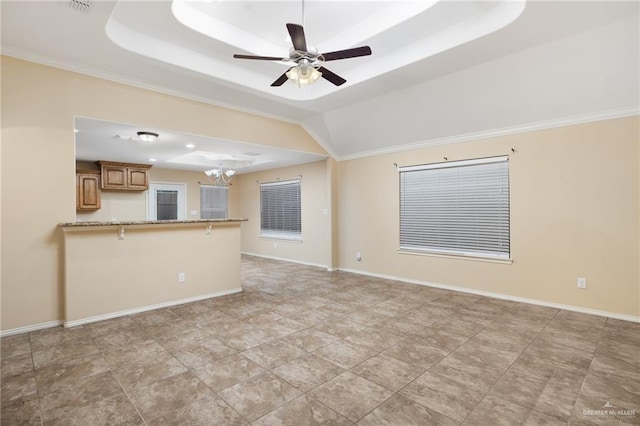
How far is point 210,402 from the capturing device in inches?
80.9

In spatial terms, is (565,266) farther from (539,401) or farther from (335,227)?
(335,227)

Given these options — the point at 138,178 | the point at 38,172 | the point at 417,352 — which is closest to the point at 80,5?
the point at 38,172

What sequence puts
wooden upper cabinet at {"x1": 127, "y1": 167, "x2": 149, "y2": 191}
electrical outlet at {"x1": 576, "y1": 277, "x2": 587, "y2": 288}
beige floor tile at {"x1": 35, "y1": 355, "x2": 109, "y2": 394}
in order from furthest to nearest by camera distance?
1. wooden upper cabinet at {"x1": 127, "y1": 167, "x2": 149, "y2": 191}
2. electrical outlet at {"x1": 576, "y1": 277, "x2": 587, "y2": 288}
3. beige floor tile at {"x1": 35, "y1": 355, "x2": 109, "y2": 394}

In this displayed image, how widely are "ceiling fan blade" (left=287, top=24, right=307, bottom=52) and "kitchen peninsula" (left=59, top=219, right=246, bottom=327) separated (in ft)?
Answer: 9.09

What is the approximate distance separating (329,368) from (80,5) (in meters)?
3.53

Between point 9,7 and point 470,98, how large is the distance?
15.7 feet

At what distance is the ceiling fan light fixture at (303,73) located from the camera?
273cm

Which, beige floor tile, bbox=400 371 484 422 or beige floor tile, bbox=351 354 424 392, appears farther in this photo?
beige floor tile, bbox=351 354 424 392

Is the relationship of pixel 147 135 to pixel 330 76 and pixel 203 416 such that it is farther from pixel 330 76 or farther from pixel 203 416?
pixel 203 416

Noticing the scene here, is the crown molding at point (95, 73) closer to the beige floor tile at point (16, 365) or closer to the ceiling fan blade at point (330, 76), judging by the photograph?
the ceiling fan blade at point (330, 76)

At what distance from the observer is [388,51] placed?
378 cm

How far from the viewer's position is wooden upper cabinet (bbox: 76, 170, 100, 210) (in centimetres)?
637

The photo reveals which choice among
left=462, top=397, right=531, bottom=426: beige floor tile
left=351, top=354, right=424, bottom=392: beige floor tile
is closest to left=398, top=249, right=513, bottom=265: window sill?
left=351, top=354, right=424, bottom=392: beige floor tile

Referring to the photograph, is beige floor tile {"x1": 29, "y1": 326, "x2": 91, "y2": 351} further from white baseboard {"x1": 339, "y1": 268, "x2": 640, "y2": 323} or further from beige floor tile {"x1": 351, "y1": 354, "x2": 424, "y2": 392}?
white baseboard {"x1": 339, "y1": 268, "x2": 640, "y2": 323}
